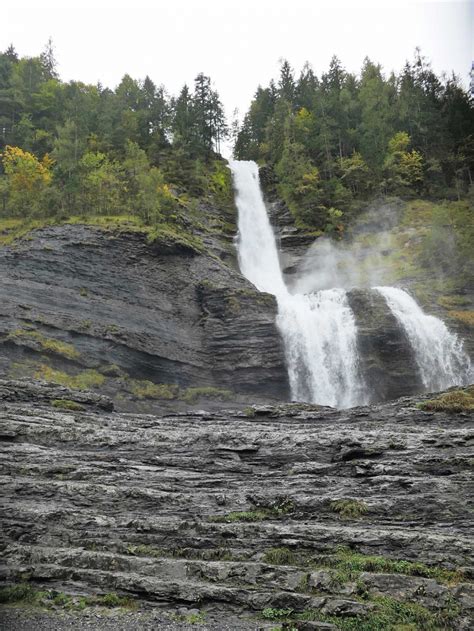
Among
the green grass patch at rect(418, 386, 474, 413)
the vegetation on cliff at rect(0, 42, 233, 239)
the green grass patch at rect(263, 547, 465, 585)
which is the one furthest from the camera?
the vegetation on cliff at rect(0, 42, 233, 239)

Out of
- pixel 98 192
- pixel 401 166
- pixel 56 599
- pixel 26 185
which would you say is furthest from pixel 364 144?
pixel 56 599

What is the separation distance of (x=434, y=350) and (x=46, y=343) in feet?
84.7

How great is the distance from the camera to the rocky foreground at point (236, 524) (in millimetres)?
9555

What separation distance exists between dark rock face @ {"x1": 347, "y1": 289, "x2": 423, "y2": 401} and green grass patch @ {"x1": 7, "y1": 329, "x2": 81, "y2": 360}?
1938cm

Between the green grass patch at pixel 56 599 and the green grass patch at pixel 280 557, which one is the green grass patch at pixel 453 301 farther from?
the green grass patch at pixel 56 599

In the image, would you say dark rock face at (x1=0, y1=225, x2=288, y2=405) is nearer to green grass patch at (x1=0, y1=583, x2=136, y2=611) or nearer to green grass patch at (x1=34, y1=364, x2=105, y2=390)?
green grass patch at (x1=34, y1=364, x2=105, y2=390)

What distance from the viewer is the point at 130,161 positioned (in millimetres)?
45031

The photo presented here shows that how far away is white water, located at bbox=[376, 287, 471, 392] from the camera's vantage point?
107 ft

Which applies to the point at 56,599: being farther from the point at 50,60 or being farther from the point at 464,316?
the point at 50,60

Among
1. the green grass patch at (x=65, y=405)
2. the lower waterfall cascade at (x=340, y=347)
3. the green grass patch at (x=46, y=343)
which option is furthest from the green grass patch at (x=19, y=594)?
the lower waterfall cascade at (x=340, y=347)

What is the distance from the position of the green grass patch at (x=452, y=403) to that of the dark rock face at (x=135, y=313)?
554 inches

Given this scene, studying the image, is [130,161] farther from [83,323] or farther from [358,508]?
[358,508]

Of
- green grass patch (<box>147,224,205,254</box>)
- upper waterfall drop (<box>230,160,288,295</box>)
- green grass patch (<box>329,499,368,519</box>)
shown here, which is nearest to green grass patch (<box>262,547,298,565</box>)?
green grass patch (<box>329,499,368,519</box>)

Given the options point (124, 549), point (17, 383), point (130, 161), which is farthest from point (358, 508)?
point (130, 161)
